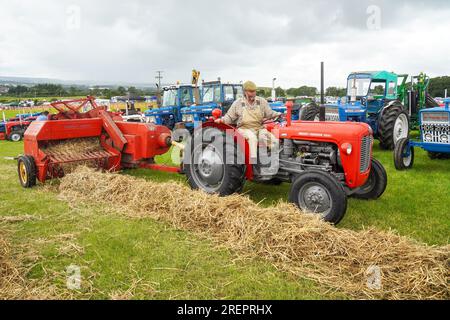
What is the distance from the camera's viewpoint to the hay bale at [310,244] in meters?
2.89

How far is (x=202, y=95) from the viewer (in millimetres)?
14766

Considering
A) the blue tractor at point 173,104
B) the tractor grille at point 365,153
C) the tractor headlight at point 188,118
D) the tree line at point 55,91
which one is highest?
the tree line at point 55,91

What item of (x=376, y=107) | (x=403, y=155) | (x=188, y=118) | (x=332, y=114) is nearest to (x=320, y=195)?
(x=403, y=155)

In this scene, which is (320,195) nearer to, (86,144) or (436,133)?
(436,133)

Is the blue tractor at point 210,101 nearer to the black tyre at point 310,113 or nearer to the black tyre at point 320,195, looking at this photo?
the black tyre at point 310,113

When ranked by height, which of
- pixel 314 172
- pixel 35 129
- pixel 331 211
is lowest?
pixel 331 211

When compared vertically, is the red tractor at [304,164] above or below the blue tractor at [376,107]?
below

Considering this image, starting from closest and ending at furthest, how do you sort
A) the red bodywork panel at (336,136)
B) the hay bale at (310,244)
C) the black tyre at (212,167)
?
the hay bale at (310,244) < the red bodywork panel at (336,136) < the black tyre at (212,167)

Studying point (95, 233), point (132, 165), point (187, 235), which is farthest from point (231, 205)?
point (132, 165)

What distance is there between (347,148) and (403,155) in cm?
361

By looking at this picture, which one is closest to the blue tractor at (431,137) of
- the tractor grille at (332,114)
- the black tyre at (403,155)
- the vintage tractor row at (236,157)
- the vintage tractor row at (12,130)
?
the black tyre at (403,155)
